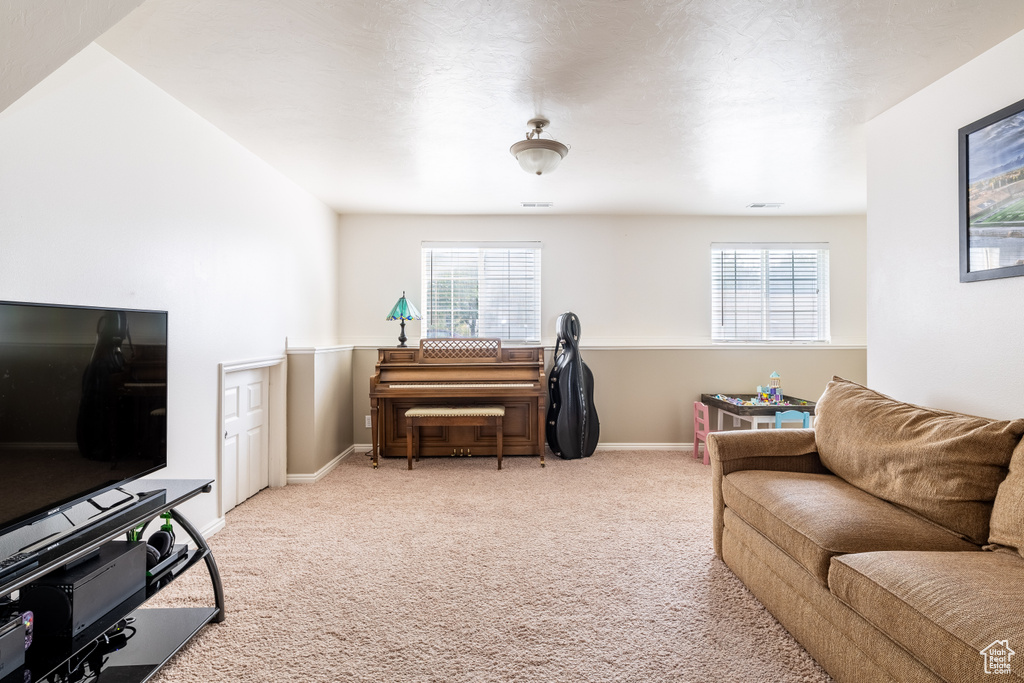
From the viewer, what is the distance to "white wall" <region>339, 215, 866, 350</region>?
15.9ft

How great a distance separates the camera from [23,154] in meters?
1.64

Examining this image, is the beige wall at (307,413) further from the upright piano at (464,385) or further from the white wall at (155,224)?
the upright piano at (464,385)

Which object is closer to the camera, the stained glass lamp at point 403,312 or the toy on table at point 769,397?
the toy on table at point 769,397

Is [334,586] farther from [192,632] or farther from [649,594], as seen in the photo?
[649,594]

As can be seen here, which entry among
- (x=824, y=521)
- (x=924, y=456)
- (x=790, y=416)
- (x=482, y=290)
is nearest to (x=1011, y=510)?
(x=924, y=456)

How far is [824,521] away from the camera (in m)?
1.66

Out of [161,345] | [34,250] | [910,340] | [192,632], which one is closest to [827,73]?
[910,340]

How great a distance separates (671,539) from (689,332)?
2.76 meters

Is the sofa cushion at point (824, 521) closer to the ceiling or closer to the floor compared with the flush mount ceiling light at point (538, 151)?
closer to the floor

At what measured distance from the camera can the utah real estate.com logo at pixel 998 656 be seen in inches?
39.7

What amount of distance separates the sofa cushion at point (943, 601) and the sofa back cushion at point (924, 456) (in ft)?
0.59

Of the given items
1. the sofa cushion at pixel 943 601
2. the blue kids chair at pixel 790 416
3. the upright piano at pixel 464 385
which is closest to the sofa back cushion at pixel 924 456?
the sofa cushion at pixel 943 601

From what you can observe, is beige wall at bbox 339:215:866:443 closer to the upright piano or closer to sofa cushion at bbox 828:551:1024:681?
the upright piano

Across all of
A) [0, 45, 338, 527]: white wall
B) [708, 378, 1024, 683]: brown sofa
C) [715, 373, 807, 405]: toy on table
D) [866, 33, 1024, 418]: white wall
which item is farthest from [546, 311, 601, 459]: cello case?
[0, 45, 338, 527]: white wall
